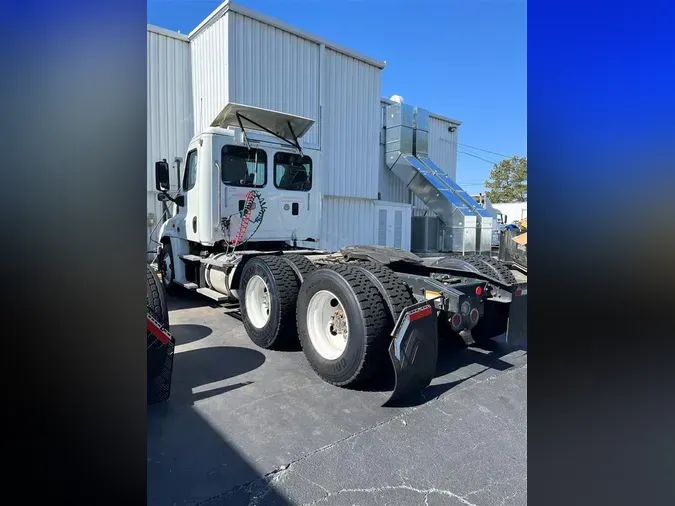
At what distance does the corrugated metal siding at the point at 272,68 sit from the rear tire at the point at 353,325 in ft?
30.4

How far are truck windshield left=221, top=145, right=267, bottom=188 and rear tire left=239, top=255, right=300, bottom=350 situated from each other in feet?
4.80

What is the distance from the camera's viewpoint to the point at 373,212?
1617cm

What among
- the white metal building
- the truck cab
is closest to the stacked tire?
the truck cab

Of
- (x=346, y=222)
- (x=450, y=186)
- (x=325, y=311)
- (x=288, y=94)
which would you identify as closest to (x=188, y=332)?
(x=325, y=311)

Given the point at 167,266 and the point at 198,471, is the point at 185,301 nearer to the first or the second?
the point at 167,266

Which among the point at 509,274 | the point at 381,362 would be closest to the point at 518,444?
the point at 381,362

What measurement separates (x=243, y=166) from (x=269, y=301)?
2.30 metres

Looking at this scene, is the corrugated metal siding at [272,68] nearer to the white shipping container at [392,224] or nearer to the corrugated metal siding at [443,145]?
the white shipping container at [392,224]

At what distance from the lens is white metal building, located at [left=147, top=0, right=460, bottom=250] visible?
1184 centimetres

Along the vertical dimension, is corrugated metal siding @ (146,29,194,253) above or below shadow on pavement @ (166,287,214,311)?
above

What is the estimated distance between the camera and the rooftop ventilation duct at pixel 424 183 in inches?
652

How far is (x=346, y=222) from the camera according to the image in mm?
15195

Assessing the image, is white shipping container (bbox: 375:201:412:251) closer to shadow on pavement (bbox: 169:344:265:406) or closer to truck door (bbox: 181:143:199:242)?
truck door (bbox: 181:143:199:242)
